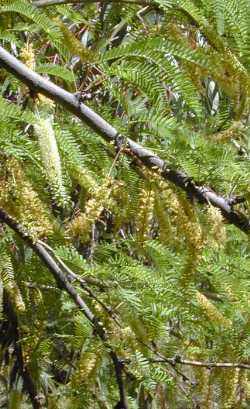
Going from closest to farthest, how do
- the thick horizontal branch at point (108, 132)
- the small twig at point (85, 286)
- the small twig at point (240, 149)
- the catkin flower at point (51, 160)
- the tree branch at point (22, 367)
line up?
1. the catkin flower at point (51, 160)
2. the thick horizontal branch at point (108, 132)
3. the small twig at point (85, 286)
4. the small twig at point (240, 149)
5. the tree branch at point (22, 367)

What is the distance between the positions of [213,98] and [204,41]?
4.50ft

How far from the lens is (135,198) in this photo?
4.72 feet

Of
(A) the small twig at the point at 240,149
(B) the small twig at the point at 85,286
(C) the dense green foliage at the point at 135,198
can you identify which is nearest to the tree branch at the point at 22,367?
(C) the dense green foliage at the point at 135,198

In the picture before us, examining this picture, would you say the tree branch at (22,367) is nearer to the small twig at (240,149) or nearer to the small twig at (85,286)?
the small twig at (85,286)

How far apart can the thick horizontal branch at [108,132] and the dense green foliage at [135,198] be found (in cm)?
2

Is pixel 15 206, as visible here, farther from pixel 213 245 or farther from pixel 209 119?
pixel 209 119

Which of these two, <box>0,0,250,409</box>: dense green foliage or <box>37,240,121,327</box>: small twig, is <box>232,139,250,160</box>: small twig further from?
<box>37,240,121,327</box>: small twig

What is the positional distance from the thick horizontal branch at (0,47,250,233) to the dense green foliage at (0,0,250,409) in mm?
17

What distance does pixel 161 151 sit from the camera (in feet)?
4.37

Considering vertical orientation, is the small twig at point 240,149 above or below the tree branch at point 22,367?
above

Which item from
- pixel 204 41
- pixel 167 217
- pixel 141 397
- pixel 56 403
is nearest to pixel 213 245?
pixel 167 217

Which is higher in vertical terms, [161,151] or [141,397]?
[161,151]

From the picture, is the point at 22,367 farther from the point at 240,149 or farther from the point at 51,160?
the point at 51,160

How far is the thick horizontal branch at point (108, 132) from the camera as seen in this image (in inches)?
49.9
